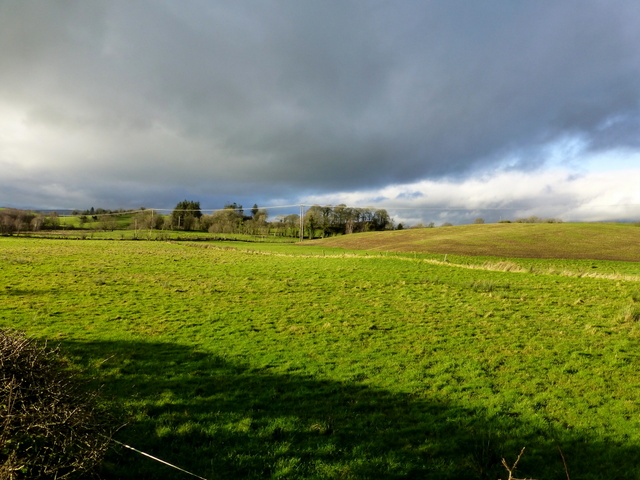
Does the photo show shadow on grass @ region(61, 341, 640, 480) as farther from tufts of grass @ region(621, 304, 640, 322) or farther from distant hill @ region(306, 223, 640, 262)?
distant hill @ region(306, 223, 640, 262)

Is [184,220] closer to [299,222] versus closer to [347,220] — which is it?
[299,222]

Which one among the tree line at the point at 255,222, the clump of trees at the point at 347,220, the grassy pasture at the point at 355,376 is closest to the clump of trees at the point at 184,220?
the tree line at the point at 255,222

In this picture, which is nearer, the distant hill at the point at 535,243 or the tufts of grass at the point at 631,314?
the tufts of grass at the point at 631,314

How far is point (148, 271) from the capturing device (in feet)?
98.6

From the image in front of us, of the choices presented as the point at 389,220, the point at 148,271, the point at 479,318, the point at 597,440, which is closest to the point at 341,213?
the point at 389,220

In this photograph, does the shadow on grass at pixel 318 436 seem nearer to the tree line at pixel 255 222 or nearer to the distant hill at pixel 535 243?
the distant hill at pixel 535 243

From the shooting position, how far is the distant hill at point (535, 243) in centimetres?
5412

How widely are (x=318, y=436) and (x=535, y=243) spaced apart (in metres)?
70.1

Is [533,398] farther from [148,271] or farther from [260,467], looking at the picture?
[148,271]

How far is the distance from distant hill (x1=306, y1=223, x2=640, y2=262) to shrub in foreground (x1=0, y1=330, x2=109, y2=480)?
5882 centimetres

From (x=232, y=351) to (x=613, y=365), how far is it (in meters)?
12.9

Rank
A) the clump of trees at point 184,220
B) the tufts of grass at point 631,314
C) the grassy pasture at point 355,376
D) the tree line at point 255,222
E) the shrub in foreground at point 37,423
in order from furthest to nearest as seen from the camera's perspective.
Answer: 1. the clump of trees at point 184,220
2. the tree line at point 255,222
3. the tufts of grass at point 631,314
4. the grassy pasture at point 355,376
5. the shrub in foreground at point 37,423

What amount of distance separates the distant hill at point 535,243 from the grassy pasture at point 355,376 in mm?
38269

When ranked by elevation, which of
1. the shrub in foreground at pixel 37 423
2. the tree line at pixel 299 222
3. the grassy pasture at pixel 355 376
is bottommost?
the grassy pasture at pixel 355 376
